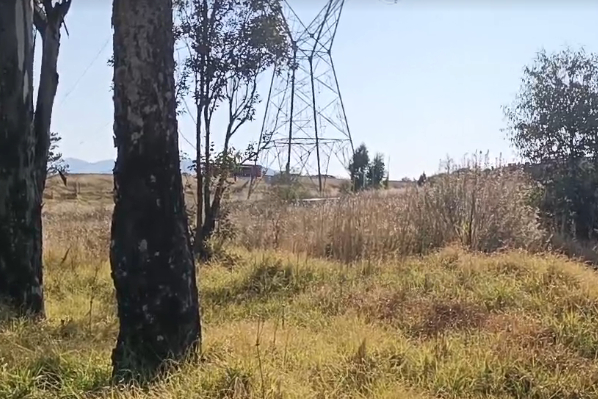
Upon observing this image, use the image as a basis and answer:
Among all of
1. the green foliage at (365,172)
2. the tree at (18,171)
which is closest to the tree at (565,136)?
the green foliage at (365,172)

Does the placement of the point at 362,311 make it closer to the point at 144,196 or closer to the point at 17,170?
the point at 144,196

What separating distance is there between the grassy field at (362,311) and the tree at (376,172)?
16.5 ft

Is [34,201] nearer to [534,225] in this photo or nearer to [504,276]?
[504,276]

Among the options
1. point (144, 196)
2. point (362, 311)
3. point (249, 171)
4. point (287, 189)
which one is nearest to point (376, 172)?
point (287, 189)

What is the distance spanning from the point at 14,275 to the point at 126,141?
224 centimetres

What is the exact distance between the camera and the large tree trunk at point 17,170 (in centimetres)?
460

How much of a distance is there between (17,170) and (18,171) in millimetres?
11

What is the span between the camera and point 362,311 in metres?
4.85

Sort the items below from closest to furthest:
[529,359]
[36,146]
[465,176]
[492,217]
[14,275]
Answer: [529,359], [14,275], [36,146], [492,217], [465,176]

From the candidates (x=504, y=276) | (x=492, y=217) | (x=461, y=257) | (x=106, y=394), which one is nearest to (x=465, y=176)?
(x=492, y=217)

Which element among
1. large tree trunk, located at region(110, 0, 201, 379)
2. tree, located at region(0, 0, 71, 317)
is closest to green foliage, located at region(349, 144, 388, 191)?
tree, located at region(0, 0, 71, 317)

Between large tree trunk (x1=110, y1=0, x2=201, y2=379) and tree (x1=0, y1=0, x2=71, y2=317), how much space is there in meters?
1.86

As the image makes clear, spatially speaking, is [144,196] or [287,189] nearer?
[144,196]

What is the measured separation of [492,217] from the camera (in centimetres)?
805
